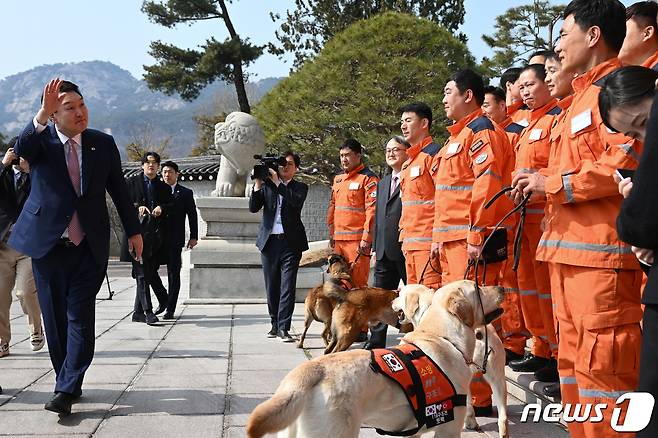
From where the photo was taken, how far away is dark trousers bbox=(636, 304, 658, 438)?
5.81 feet

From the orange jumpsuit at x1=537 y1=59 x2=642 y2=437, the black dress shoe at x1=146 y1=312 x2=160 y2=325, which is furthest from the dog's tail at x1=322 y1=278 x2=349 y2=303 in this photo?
the orange jumpsuit at x1=537 y1=59 x2=642 y2=437

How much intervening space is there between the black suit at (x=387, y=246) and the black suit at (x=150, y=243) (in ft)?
10.9

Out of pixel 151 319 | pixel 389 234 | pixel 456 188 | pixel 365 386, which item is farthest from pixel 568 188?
pixel 151 319

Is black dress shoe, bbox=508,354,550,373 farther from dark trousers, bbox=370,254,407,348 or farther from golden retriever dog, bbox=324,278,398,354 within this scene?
dark trousers, bbox=370,254,407,348

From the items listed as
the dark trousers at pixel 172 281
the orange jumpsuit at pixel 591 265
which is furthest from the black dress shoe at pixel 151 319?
the orange jumpsuit at pixel 591 265

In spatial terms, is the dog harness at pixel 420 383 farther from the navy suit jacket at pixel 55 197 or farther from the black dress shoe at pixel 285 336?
the black dress shoe at pixel 285 336

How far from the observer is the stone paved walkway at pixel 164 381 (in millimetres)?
3910

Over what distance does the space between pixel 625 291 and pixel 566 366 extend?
50cm

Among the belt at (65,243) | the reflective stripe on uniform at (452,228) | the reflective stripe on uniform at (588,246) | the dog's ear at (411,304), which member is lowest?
the dog's ear at (411,304)

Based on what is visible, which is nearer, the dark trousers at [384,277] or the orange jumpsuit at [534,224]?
the orange jumpsuit at [534,224]

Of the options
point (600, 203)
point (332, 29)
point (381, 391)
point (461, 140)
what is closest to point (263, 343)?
point (461, 140)

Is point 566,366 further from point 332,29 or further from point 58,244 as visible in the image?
point 332,29

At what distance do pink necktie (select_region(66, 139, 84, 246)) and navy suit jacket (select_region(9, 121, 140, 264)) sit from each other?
40 millimetres

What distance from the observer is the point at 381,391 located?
289 centimetres
